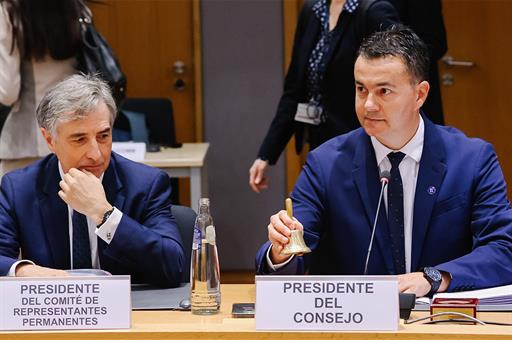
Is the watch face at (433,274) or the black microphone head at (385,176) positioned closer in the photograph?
the watch face at (433,274)

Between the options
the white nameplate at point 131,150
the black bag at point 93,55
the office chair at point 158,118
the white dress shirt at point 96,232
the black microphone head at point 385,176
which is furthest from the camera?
the office chair at point 158,118

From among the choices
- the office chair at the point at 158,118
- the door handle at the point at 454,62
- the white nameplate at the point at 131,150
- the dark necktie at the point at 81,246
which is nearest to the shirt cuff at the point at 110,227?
the dark necktie at the point at 81,246

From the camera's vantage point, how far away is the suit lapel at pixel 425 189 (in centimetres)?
301

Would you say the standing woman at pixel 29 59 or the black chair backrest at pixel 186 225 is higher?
the standing woman at pixel 29 59

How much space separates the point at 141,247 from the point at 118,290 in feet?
2.10

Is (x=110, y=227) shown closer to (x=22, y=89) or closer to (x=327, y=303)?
(x=327, y=303)

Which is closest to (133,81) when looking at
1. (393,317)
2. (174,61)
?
(174,61)

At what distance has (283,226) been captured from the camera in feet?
8.74

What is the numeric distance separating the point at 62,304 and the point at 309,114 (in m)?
2.12

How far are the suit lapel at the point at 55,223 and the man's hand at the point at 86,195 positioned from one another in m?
0.12

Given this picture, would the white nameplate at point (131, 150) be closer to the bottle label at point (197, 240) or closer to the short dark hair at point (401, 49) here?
the short dark hair at point (401, 49)

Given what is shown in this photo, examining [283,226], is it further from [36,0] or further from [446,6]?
[446,6]

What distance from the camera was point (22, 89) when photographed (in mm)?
4637

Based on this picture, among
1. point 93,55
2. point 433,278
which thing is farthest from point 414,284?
point 93,55
